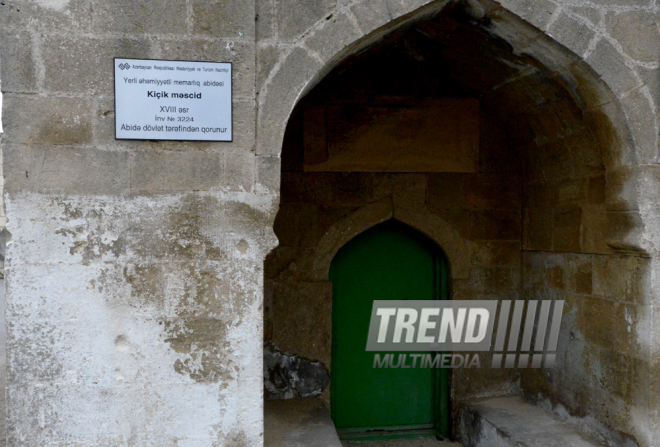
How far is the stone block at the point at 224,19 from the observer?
2479 millimetres

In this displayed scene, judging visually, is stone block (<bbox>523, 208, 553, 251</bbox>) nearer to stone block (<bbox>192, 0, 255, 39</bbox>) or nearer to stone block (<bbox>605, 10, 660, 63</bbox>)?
stone block (<bbox>605, 10, 660, 63</bbox>)

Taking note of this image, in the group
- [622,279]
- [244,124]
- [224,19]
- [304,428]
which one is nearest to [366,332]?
[304,428]

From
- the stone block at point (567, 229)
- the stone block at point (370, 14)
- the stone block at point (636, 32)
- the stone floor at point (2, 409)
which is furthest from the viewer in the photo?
the stone floor at point (2, 409)

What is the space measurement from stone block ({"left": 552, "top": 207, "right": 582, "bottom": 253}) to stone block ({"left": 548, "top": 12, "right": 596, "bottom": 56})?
116 cm

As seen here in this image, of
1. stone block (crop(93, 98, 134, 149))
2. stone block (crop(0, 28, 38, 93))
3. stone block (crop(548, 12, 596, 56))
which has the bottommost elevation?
stone block (crop(93, 98, 134, 149))

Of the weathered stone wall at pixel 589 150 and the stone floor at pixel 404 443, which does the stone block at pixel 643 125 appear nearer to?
the weathered stone wall at pixel 589 150

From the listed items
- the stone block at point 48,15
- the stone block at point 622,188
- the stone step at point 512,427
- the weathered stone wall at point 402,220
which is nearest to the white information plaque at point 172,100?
the stone block at point 48,15

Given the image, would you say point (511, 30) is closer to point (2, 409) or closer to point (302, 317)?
point (302, 317)

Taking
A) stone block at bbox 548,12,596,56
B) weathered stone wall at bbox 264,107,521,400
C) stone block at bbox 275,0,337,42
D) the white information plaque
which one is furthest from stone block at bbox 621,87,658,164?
the white information plaque

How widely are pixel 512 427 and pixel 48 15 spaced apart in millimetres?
3714

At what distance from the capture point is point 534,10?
2760 millimetres

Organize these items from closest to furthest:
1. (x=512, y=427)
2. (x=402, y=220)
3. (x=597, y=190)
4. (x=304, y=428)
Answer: (x=597, y=190) → (x=304, y=428) → (x=512, y=427) → (x=402, y=220)

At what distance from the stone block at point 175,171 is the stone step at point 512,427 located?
258 cm

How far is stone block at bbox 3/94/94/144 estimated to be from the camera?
233 cm
